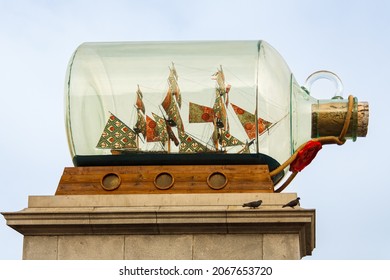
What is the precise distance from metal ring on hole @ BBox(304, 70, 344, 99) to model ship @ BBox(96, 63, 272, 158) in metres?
1.67

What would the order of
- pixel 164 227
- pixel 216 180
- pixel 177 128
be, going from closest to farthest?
pixel 164 227 → pixel 216 180 → pixel 177 128

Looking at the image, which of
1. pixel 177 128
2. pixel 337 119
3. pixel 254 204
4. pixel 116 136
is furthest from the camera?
pixel 337 119

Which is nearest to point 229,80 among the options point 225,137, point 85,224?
point 225,137

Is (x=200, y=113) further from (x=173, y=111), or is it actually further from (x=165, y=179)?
(x=165, y=179)

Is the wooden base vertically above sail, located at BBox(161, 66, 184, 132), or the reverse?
sail, located at BBox(161, 66, 184, 132)

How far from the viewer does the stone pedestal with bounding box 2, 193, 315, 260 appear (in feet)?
109

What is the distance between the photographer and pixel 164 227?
33.6 m

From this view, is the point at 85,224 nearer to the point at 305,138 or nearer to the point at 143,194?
the point at 143,194

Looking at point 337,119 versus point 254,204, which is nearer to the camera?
point 254,204

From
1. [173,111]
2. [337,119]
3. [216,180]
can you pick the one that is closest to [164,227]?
[216,180]

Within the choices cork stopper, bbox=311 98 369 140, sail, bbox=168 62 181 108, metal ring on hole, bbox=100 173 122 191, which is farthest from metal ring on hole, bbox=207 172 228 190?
cork stopper, bbox=311 98 369 140

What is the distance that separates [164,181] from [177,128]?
1.01m

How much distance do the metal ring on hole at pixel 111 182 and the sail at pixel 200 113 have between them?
5.43 ft

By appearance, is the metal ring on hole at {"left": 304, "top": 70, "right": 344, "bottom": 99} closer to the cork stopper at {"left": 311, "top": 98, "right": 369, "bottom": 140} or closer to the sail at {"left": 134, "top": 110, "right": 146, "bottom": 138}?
the cork stopper at {"left": 311, "top": 98, "right": 369, "bottom": 140}
